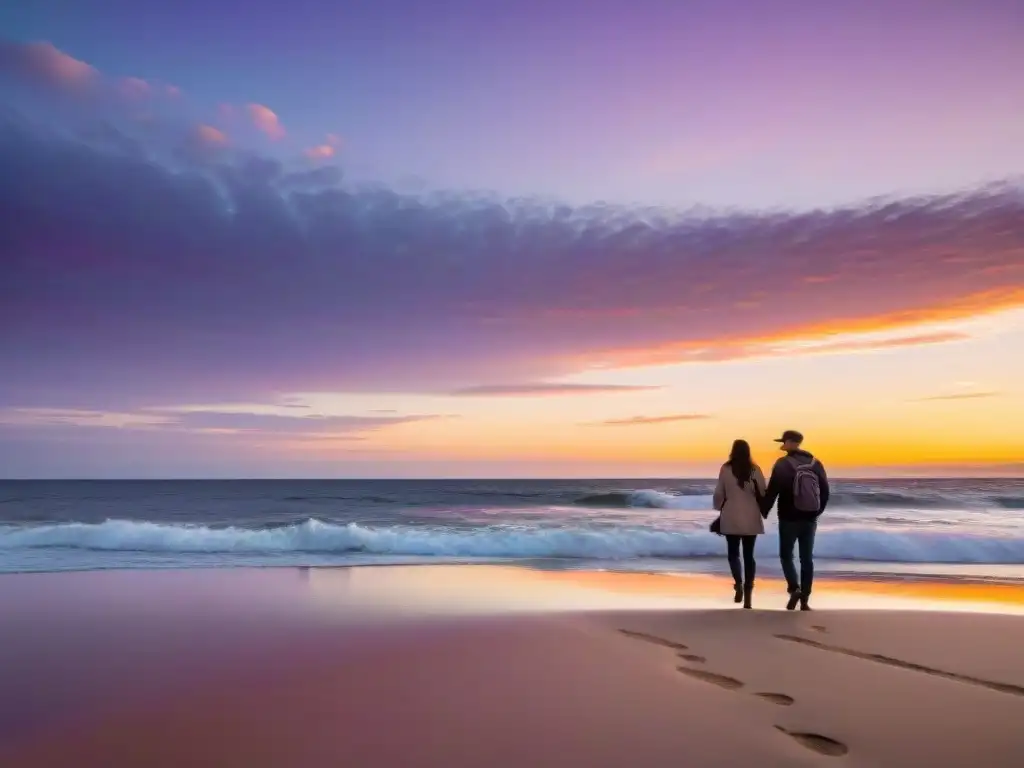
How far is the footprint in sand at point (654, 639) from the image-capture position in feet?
21.6

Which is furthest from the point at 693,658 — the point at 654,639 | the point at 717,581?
the point at 717,581

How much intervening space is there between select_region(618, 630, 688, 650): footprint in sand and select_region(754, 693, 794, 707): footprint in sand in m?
1.48

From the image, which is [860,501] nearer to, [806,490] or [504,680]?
[806,490]

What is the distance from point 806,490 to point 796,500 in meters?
0.15

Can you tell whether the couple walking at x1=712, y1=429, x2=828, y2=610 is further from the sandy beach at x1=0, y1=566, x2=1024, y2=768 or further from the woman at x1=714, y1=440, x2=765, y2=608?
the sandy beach at x1=0, y1=566, x2=1024, y2=768

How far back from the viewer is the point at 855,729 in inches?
169

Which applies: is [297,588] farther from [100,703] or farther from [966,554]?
[966,554]

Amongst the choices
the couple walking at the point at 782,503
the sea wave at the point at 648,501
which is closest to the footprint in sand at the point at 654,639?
the couple walking at the point at 782,503

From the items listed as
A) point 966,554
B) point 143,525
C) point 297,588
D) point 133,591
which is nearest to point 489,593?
point 297,588

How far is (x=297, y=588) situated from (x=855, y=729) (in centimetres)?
779

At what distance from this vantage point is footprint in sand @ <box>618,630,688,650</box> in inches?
259

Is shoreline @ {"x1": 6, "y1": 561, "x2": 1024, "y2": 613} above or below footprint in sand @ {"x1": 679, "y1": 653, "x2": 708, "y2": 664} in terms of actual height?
below

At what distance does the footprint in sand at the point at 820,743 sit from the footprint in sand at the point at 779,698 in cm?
54

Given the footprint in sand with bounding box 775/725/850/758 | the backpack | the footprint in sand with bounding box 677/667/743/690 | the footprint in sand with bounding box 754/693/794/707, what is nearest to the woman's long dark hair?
the backpack
